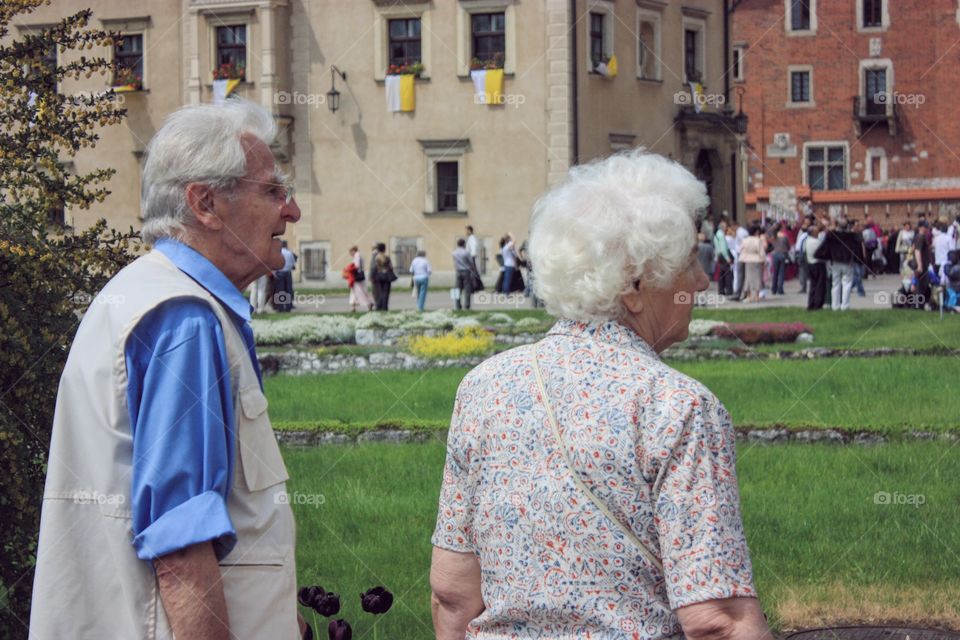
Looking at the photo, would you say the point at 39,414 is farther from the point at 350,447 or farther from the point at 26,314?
the point at 350,447

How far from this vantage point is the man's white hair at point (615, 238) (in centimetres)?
317

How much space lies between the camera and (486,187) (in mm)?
40438

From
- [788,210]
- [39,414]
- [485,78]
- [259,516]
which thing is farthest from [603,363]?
[788,210]

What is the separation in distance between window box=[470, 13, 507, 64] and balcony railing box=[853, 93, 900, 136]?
26981 millimetres

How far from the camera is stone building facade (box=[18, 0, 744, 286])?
131 ft

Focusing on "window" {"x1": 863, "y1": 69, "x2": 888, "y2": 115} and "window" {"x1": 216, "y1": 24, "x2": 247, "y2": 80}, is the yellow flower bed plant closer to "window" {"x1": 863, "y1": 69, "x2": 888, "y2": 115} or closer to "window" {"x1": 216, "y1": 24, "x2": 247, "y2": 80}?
"window" {"x1": 216, "y1": 24, "x2": 247, "y2": 80}

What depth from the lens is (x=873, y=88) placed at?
6391 cm

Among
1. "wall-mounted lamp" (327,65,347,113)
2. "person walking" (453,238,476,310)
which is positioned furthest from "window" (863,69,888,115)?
"person walking" (453,238,476,310)

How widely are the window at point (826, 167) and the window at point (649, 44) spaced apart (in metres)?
22.8

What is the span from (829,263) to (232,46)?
2045cm

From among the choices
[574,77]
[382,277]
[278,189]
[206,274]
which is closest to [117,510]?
[206,274]

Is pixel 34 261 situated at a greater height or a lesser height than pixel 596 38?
lesser

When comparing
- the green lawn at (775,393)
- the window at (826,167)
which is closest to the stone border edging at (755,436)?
the green lawn at (775,393)

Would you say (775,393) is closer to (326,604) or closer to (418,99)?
(326,604)
